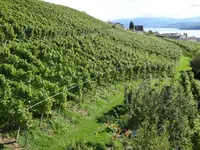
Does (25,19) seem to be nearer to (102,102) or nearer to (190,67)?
(102,102)

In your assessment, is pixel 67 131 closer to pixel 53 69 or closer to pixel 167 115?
pixel 167 115

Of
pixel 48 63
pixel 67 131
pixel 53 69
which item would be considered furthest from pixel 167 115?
pixel 48 63

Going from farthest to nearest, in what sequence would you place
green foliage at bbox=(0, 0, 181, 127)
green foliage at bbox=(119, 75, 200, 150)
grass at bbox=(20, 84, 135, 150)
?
1. green foliage at bbox=(119, 75, 200, 150)
2. green foliage at bbox=(0, 0, 181, 127)
3. grass at bbox=(20, 84, 135, 150)

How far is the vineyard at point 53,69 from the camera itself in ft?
65.5

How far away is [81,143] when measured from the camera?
16656 mm

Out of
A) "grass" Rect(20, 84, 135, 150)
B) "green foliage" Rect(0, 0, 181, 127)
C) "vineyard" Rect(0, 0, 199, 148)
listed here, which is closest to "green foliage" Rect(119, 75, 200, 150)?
"vineyard" Rect(0, 0, 199, 148)

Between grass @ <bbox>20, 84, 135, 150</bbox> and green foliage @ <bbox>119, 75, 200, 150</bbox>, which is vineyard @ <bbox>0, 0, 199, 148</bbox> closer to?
green foliage @ <bbox>119, 75, 200, 150</bbox>

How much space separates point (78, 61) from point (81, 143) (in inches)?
694

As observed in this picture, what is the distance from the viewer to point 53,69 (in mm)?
27734

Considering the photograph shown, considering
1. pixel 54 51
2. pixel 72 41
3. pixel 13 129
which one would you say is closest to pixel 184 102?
pixel 13 129

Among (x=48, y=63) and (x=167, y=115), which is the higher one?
(x=48, y=63)

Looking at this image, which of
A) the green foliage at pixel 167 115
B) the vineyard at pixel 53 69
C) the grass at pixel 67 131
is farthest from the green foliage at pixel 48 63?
the green foliage at pixel 167 115

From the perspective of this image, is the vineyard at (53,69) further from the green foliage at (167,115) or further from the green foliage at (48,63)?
the green foliage at (167,115)

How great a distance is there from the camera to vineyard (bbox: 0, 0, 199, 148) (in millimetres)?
19952
